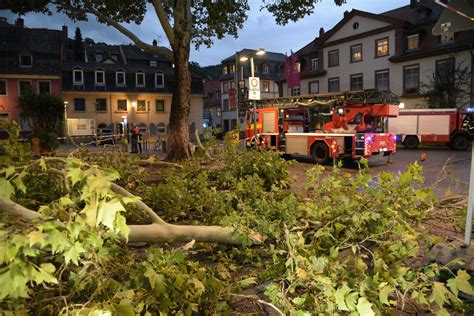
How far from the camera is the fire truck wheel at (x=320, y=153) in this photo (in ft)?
50.8

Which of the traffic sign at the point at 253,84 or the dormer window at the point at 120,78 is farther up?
the dormer window at the point at 120,78

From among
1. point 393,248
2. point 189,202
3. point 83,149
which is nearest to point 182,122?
point 83,149

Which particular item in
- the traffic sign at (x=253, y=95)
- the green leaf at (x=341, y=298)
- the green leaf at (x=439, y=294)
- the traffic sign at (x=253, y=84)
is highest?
the traffic sign at (x=253, y=84)

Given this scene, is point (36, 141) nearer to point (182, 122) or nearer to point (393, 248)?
point (182, 122)

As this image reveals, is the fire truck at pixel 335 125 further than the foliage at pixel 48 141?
No

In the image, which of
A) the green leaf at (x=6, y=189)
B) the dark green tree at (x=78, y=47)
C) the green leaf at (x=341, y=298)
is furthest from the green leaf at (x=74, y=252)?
the dark green tree at (x=78, y=47)

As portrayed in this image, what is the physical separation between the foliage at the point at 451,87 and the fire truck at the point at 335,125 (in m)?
15.4

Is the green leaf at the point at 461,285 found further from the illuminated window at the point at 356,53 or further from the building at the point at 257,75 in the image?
the building at the point at 257,75

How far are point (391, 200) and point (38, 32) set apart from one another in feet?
167

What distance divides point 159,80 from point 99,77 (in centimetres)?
721

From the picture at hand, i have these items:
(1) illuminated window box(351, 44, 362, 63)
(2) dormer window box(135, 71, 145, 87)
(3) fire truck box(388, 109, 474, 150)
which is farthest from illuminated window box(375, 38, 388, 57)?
(2) dormer window box(135, 71, 145, 87)

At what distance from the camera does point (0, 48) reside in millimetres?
40969

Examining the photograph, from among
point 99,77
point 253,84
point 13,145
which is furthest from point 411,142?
point 99,77

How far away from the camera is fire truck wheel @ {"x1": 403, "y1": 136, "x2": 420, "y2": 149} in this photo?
83.0 feet
